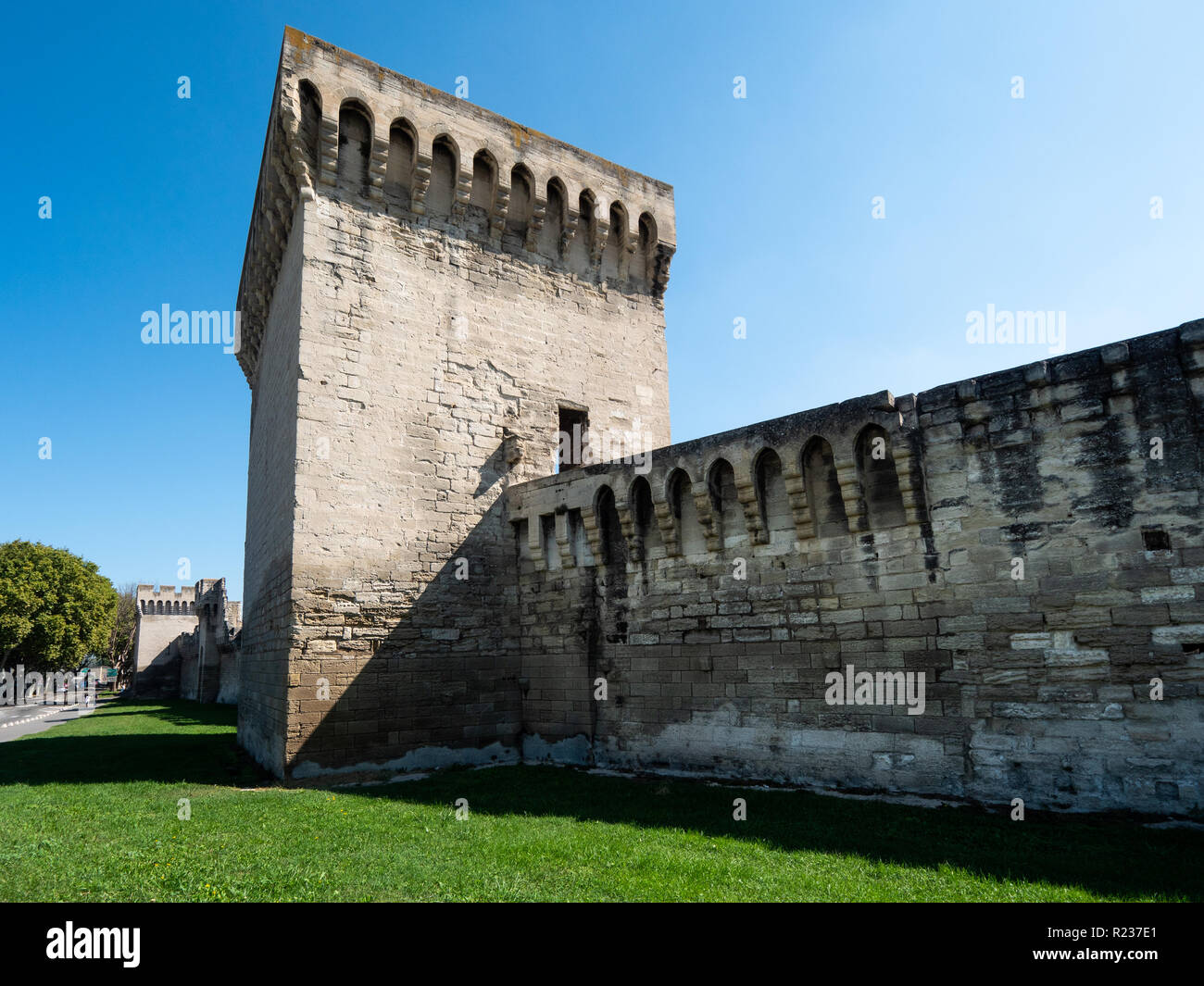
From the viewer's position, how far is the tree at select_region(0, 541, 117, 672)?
35.8 metres

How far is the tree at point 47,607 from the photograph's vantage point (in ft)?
117

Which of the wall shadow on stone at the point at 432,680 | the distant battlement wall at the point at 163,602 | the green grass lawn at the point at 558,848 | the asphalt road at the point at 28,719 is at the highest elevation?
the distant battlement wall at the point at 163,602

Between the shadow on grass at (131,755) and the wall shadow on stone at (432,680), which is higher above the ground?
the wall shadow on stone at (432,680)

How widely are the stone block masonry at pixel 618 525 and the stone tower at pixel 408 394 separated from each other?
55 millimetres

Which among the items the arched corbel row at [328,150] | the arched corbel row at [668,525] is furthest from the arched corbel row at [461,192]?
the arched corbel row at [668,525]

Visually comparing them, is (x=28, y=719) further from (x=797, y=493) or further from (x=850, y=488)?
(x=850, y=488)

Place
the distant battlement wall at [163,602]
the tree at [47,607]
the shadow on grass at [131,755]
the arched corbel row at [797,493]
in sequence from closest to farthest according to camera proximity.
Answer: the arched corbel row at [797,493]
the shadow on grass at [131,755]
the tree at [47,607]
the distant battlement wall at [163,602]

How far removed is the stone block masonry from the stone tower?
0.18 ft

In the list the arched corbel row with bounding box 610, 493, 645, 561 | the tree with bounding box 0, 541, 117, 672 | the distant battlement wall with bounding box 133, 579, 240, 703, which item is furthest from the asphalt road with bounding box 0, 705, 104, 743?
the arched corbel row with bounding box 610, 493, 645, 561

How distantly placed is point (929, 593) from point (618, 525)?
4.89 metres

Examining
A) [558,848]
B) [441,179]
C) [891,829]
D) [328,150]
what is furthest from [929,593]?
[328,150]

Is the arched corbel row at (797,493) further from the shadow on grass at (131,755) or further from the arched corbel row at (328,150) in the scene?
the arched corbel row at (328,150)
